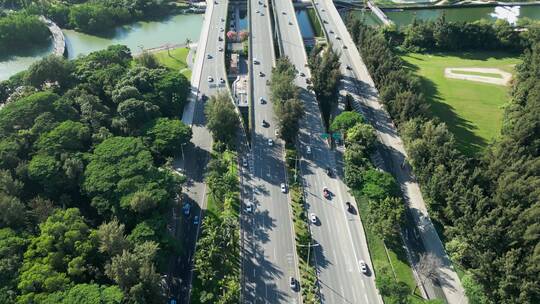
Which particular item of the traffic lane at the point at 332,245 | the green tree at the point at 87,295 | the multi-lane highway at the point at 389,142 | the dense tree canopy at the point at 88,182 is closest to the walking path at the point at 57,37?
the dense tree canopy at the point at 88,182

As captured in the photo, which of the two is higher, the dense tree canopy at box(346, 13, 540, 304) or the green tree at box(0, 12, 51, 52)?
the green tree at box(0, 12, 51, 52)

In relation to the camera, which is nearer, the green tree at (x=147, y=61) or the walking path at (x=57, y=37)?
the green tree at (x=147, y=61)

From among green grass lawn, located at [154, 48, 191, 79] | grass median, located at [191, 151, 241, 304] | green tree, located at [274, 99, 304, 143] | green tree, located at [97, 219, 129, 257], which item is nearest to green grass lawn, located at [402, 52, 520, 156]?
green tree, located at [274, 99, 304, 143]

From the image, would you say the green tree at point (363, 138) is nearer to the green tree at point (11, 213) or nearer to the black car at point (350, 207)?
the black car at point (350, 207)

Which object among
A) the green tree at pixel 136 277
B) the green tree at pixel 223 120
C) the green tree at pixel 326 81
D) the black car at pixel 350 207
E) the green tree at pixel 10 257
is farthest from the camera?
the green tree at pixel 326 81

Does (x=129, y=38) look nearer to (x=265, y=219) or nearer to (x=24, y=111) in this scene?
(x=24, y=111)

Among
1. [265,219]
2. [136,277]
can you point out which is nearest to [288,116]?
[265,219]

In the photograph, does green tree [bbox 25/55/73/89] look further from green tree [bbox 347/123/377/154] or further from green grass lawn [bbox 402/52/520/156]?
green grass lawn [bbox 402/52/520/156]

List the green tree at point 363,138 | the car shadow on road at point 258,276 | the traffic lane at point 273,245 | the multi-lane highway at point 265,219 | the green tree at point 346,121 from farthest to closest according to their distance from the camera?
the green tree at point 346,121 < the green tree at point 363,138 < the multi-lane highway at point 265,219 < the traffic lane at point 273,245 < the car shadow on road at point 258,276
